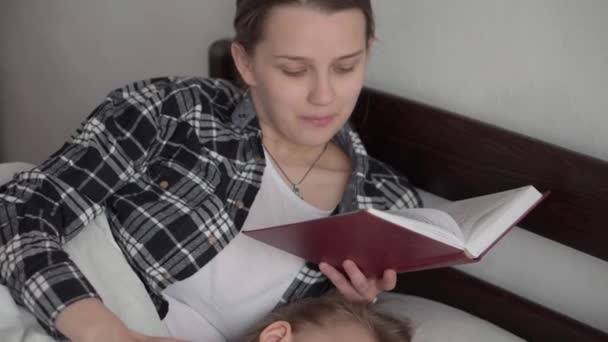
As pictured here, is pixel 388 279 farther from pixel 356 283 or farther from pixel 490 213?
pixel 490 213

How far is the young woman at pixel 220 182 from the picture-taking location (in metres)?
1.18

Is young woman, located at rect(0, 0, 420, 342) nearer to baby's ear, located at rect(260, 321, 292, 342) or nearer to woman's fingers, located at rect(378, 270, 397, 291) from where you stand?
woman's fingers, located at rect(378, 270, 397, 291)

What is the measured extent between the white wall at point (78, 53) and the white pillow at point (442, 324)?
2.74ft

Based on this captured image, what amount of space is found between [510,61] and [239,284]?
592mm

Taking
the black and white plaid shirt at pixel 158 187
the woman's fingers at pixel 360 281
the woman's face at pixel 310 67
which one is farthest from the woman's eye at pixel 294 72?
the woman's fingers at pixel 360 281

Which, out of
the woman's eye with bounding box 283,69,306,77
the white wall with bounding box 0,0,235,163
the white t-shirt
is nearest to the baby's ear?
the white t-shirt

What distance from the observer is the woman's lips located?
1242mm

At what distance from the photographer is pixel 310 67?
120 centimetres

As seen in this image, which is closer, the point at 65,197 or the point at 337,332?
the point at 337,332

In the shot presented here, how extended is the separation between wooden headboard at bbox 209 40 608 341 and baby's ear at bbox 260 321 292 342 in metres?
0.48

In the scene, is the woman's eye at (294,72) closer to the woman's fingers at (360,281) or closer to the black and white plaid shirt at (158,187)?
the black and white plaid shirt at (158,187)

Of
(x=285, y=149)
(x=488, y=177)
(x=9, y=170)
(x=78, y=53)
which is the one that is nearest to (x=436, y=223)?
(x=488, y=177)

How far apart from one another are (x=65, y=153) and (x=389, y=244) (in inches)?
22.5

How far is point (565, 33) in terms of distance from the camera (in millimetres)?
1195
